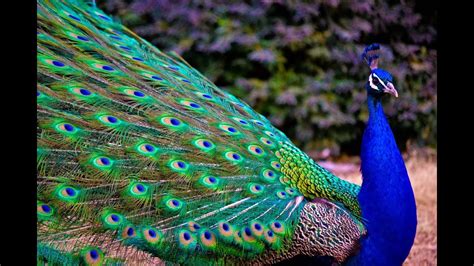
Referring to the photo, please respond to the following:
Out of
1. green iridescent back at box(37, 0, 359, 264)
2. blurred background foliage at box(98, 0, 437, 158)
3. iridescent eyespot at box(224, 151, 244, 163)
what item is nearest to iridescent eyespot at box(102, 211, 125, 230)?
green iridescent back at box(37, 0, 359, 264)

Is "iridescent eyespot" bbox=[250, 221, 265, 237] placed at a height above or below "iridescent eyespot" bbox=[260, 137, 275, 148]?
below

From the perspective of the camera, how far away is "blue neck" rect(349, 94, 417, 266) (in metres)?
2.68

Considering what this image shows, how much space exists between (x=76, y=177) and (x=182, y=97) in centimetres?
63

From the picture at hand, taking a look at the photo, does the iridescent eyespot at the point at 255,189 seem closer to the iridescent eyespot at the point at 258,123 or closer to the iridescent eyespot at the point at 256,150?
the iridescent eyespot at the point at 256,150

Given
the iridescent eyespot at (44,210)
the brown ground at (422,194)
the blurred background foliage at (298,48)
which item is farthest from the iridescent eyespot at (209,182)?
the blurred background foliage at (298,48)

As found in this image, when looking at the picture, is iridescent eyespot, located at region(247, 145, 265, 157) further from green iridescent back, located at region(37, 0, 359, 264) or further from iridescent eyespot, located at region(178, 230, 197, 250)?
iridescent eyespot, located at region(178, 230, 197, 250)

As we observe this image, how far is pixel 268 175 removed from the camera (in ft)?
8.79

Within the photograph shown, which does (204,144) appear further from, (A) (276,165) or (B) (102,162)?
(B) (102,162)

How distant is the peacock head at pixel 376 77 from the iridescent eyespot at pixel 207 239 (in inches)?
35.5

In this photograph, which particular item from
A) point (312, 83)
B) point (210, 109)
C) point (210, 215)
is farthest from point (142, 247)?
point (312, 83)

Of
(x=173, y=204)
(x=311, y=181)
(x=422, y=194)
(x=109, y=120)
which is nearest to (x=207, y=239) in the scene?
(x=173, y=204)

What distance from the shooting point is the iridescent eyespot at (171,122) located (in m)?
2.73

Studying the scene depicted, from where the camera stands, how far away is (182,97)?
293 cm

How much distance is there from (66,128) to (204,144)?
537mm
